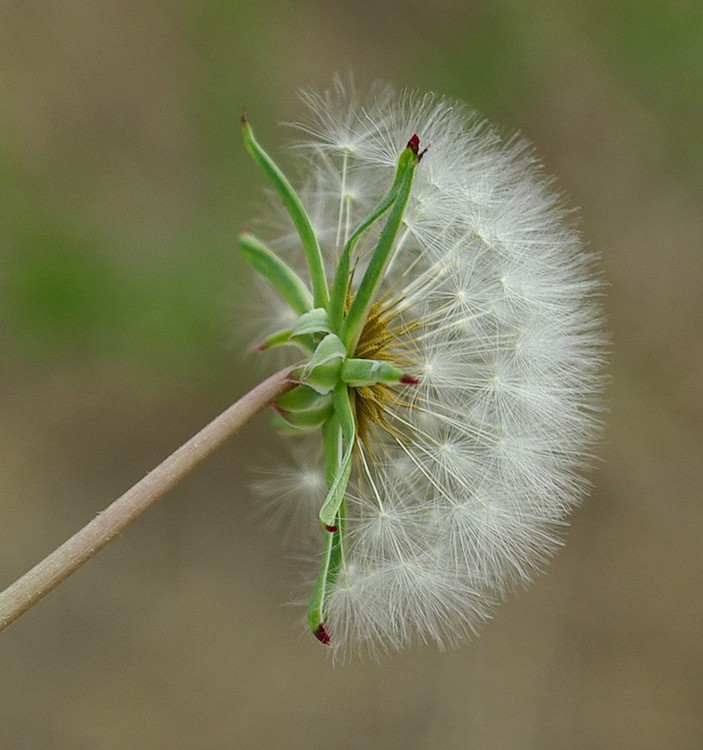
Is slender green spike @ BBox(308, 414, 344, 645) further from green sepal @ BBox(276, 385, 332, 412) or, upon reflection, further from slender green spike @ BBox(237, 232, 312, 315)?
slender green spike @ BBox(237, 232, 312, 315)

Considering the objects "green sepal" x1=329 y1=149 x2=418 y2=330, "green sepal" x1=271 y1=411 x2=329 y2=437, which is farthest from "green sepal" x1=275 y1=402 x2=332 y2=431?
"green sepal" x1=329 y1=149 x2=418 y2=330

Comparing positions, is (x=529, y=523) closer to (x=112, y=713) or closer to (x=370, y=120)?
(x=370, y=120)

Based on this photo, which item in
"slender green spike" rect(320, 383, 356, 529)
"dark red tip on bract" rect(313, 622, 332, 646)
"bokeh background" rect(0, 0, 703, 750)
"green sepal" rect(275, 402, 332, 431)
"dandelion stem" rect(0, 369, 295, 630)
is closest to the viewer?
"dandelion stem" rect(0, 369, 295, 630)

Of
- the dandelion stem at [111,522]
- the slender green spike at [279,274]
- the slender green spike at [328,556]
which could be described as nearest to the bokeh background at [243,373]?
the slender green spike at [279,274]

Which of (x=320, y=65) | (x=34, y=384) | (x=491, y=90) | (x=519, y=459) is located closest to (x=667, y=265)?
(x=491, y=90)

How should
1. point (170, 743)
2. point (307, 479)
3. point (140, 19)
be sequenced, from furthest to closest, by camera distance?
point (140, 19) → point (170, 743) → point (307, 479)

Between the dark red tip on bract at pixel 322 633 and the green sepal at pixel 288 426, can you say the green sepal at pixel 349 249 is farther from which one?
the dark red tip on bract at pixel 322 633
